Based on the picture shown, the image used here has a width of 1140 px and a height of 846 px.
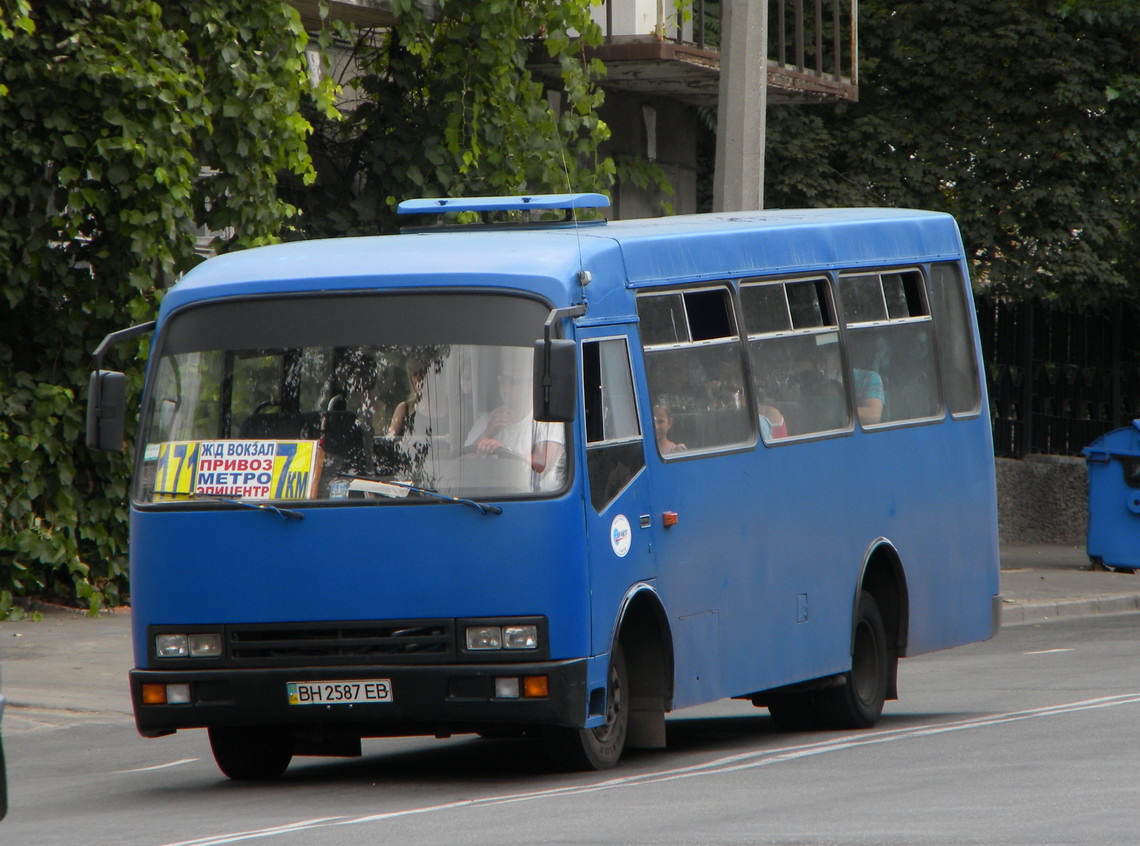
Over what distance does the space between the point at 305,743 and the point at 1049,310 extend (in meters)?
20.0

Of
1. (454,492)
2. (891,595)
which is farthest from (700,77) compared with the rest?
(454,492)

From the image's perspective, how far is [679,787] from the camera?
28.7 feet

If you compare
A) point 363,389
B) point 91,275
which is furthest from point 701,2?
point 363,389

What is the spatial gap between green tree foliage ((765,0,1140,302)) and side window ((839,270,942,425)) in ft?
40.3

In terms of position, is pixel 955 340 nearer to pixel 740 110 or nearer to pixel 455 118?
pixel 740 110

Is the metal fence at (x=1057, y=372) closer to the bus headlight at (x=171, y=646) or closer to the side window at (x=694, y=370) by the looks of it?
the side window at (x=694, y=370)

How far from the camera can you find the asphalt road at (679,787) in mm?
7422

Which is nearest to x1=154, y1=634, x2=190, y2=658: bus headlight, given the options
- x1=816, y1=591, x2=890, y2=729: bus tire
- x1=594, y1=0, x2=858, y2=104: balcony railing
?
x1=816, y1=591, x2=890, y2=729: bus tire

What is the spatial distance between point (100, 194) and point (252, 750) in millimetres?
6958

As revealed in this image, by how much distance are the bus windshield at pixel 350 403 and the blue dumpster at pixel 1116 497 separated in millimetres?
15339

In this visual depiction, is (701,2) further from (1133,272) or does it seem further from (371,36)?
(1133,272)

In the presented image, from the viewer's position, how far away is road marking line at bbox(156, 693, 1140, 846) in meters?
7.93

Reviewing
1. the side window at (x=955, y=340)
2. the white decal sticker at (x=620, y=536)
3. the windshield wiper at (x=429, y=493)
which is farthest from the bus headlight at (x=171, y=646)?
the side window at (x=955, y=340)

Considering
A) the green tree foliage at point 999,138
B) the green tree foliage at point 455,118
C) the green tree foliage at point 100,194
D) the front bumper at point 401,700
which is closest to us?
the front bumper at point 401,700
